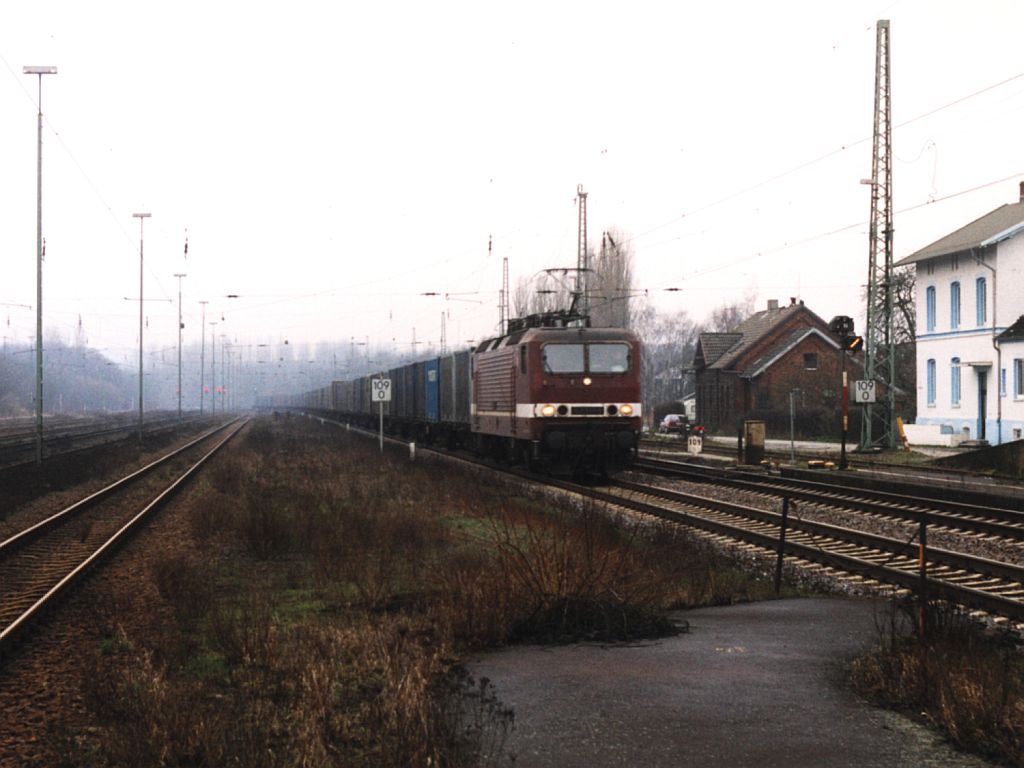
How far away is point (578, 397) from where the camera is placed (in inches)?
916

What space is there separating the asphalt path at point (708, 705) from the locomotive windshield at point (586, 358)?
49.1 ft

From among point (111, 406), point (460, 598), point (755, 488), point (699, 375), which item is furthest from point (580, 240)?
point (111, 406)

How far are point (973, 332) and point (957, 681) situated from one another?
4001cm

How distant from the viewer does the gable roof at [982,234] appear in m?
40.4

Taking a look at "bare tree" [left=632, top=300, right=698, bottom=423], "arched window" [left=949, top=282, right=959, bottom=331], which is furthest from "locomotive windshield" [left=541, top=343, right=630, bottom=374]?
"bare tree" [left=632, top=300, right=698, bottom=423]

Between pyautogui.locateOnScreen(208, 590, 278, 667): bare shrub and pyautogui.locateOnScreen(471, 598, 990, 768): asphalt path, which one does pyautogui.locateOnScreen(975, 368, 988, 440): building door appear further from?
pyautogui.locateOnScreen(208, 590, 278, 667): bare shrub

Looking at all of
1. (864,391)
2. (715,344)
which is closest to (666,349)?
(715,344)

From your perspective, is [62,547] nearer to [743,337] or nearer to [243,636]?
[243,636]

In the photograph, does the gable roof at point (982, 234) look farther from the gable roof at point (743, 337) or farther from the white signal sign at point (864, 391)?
the gable roof at point (743, 337)

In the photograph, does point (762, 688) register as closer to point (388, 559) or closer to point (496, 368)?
point (388, 559)

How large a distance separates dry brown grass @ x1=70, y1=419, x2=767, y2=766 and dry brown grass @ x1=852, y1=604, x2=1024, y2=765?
6.73 ft

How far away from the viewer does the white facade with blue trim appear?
39.6 metres

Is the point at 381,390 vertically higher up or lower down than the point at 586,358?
lower down

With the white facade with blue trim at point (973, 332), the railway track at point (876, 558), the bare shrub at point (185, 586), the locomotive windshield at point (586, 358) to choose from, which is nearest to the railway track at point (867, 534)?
the railway track at point (876, 558)
